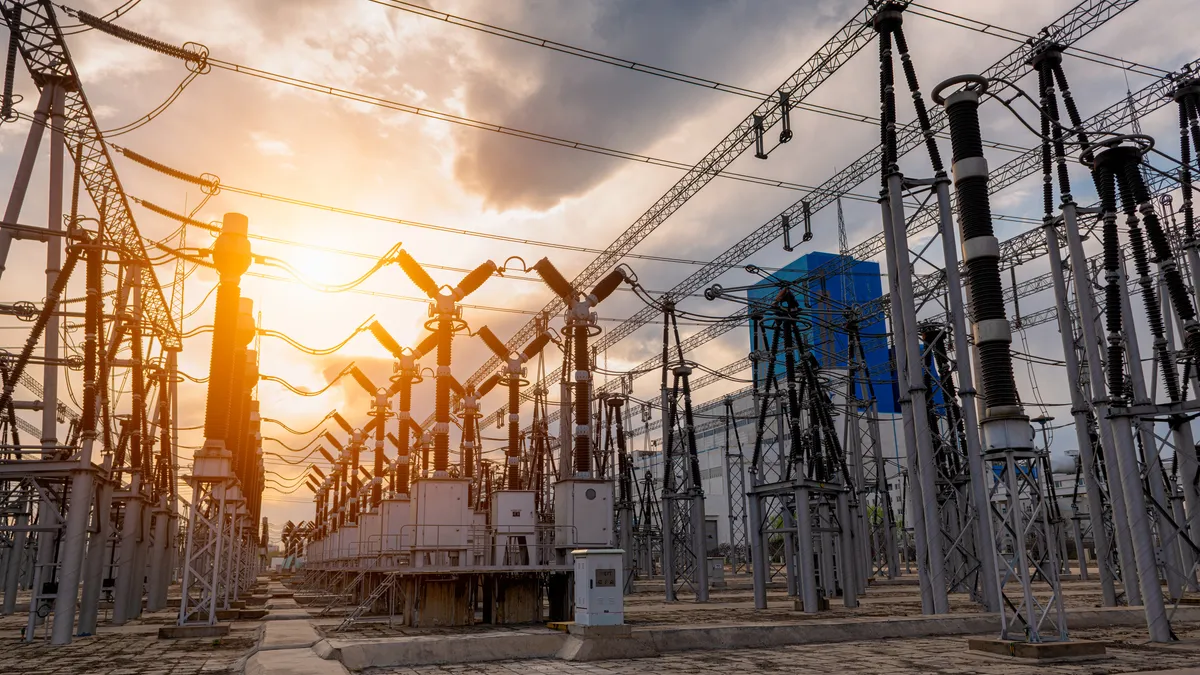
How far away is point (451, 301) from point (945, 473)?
1964 centimetres

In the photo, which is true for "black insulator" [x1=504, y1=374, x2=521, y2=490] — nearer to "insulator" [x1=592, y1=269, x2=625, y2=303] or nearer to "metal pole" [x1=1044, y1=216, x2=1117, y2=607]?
"insulator" [x1=592, y1=269, x2=625, y2=303]

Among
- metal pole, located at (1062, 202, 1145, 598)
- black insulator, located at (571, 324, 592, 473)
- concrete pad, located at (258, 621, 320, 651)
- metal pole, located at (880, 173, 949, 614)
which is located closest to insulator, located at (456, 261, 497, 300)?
black insulator, located at (571, 324, 592, 473)

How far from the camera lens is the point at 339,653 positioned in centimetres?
1371

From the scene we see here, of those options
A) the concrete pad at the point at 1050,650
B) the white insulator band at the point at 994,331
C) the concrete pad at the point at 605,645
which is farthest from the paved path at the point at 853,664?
the white insulator band at the point at 994,331

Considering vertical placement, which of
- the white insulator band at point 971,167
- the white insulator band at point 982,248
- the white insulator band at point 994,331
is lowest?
the white insulator band at point 994,331

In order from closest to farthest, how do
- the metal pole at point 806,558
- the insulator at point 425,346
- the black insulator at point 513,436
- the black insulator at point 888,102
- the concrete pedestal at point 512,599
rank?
the black insulator at point 888,102 < the metal pole at point 806,558 < the concrete pedestal at point 512,599 < the black insulator at point 513,436 < the insulator at point 425,346

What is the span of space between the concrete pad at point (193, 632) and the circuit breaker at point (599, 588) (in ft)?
35.1

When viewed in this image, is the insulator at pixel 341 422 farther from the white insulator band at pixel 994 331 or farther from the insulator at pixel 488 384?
the white insulator band at pixel 994 331

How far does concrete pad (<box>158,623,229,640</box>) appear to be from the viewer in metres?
20.3

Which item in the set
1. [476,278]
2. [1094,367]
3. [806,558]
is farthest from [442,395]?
[1094,367]

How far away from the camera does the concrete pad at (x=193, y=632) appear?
20.3 meters

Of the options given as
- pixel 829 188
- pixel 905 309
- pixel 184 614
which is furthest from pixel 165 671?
pixel 829 188

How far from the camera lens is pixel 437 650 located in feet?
47.7

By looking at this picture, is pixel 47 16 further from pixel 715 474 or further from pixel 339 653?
pixel 715 474
